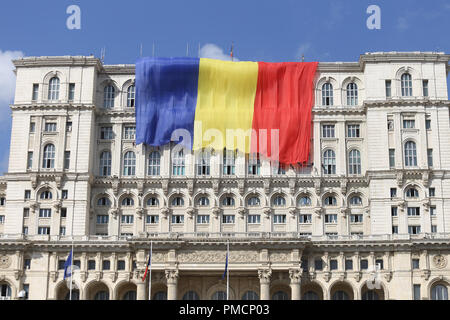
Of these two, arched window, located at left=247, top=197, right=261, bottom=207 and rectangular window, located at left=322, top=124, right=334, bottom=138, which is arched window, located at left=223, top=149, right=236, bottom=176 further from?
rectangular window, located at left=322, top=124, right=334, bottom=138

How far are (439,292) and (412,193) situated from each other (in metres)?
15.2

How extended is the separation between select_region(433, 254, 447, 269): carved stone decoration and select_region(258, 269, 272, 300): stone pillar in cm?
2349

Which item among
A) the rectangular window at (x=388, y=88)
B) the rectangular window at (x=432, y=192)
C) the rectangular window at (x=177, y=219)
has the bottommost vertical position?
the rectangular window at (x=177, y=219)

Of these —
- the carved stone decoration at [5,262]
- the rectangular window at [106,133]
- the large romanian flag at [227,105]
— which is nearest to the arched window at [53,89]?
the rectangular window at [106,133]

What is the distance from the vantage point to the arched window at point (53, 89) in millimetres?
106375

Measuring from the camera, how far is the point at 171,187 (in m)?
103

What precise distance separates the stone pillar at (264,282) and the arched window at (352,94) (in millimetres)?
31937

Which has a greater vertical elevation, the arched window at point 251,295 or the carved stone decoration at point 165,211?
the carved stone decoration at point 165,211

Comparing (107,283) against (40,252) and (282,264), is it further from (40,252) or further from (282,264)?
(282,264)

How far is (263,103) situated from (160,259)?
96.6 ft

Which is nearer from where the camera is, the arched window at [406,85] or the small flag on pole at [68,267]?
the small flag on pole at [68,267]

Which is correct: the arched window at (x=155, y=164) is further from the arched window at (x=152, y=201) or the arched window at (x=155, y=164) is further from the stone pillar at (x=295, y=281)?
the stone pillar at (x=295, y=281)

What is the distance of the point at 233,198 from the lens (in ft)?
339

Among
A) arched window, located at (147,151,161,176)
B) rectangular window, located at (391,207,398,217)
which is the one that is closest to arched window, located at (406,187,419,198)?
rectangular window, located at (391,207,398,217)
